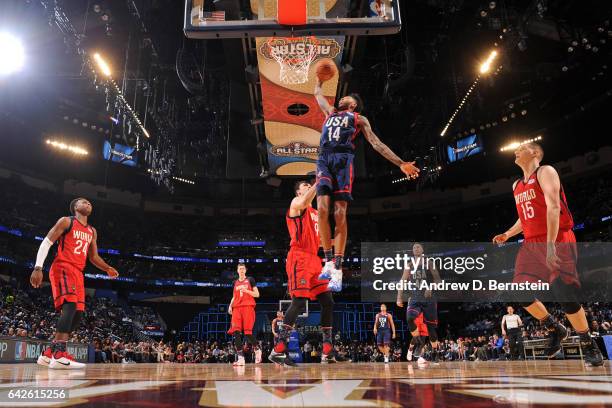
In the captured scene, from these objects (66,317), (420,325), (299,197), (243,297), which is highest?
(299,197)

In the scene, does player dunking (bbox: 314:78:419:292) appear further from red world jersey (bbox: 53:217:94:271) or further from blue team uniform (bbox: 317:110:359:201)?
red world jersey (bbox: 53:217:94:271)

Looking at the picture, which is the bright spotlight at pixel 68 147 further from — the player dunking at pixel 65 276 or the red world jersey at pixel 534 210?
the red world jersey at pixel 534 210

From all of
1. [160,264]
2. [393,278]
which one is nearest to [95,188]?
[160,264]

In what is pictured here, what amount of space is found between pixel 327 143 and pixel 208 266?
31335 mm

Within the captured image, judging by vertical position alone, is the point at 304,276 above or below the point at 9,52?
below

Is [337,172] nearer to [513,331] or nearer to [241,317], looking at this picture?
[241,317]

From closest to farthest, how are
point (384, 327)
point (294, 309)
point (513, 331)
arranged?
1. point (294, 309)
2. point (513, 331)
3. point (384, 327)

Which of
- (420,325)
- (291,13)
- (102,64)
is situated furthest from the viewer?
(102,64)

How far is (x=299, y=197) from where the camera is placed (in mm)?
5391

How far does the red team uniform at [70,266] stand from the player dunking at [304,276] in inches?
105

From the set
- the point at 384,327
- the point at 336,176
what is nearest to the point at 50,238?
the point at 336,176

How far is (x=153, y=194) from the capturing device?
108ft

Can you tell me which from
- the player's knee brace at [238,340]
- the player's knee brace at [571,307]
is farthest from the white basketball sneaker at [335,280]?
the player's knee brace at [238,340]

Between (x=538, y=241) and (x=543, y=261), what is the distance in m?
0.24
